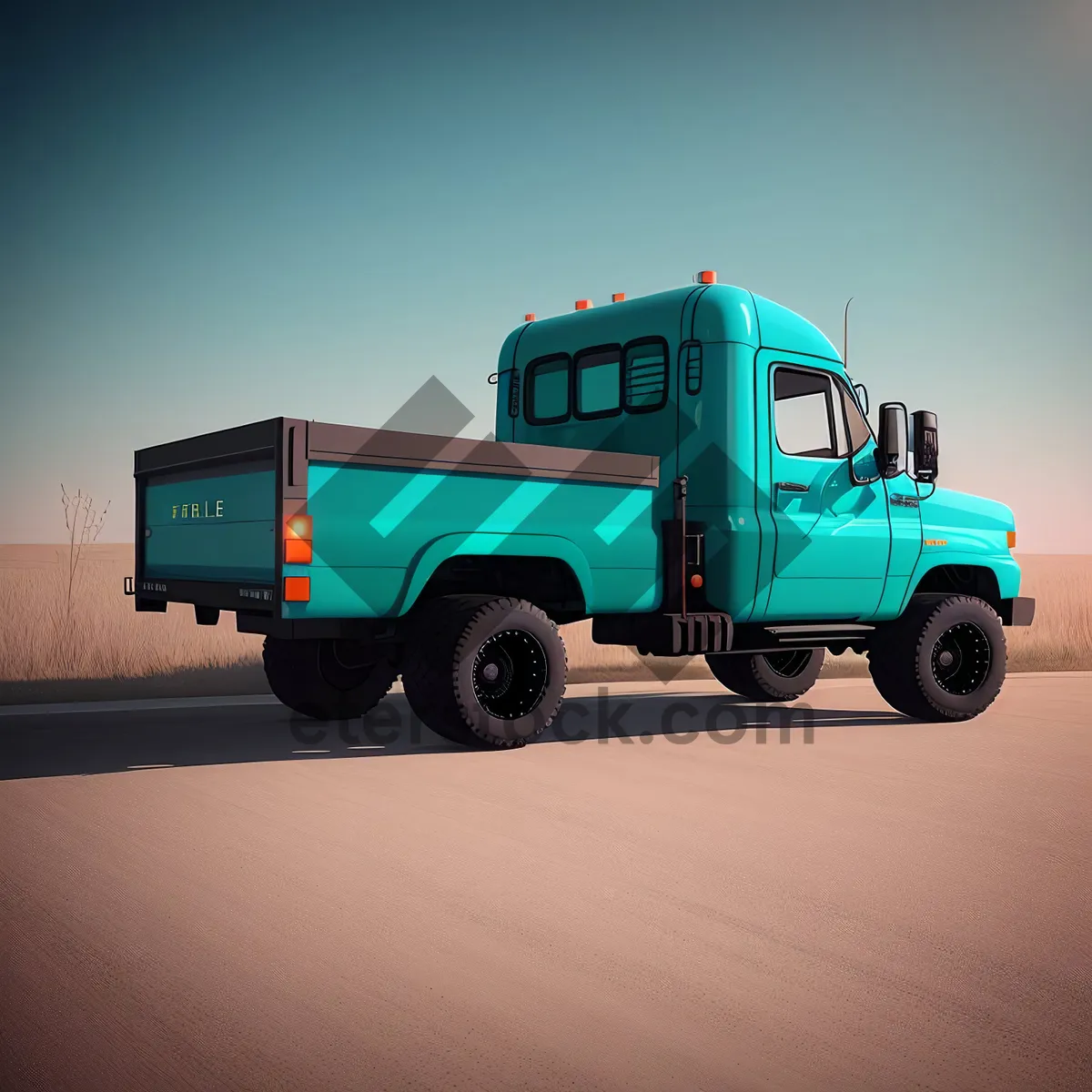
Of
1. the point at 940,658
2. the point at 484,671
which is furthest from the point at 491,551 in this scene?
the point at 940,658

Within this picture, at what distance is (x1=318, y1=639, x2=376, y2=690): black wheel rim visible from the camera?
8.48 m

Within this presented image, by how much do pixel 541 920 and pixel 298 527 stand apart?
129 inches

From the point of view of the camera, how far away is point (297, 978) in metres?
3.56

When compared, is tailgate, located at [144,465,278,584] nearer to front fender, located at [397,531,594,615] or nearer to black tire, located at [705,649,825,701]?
front fender, located at [397,531,594,615]

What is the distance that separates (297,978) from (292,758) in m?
4.07

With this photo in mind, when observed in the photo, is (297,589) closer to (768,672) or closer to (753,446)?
(753,446)

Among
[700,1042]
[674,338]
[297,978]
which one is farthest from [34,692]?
[700,1042]

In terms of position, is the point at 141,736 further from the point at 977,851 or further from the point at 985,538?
the point at 985,538

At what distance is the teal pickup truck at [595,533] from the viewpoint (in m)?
7.15

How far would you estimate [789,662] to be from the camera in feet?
38.2

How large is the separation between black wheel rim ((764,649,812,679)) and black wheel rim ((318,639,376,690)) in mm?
4115

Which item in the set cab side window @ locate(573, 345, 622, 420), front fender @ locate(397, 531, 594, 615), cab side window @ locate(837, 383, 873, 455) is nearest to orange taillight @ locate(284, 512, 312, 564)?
front fender @ locate(397, 531, 594, 615)

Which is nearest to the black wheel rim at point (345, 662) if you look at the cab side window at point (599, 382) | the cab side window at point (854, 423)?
the cab side window at point (599, 382)

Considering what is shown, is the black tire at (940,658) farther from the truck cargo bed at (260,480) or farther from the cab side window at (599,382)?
the cab side window at (599,382)
